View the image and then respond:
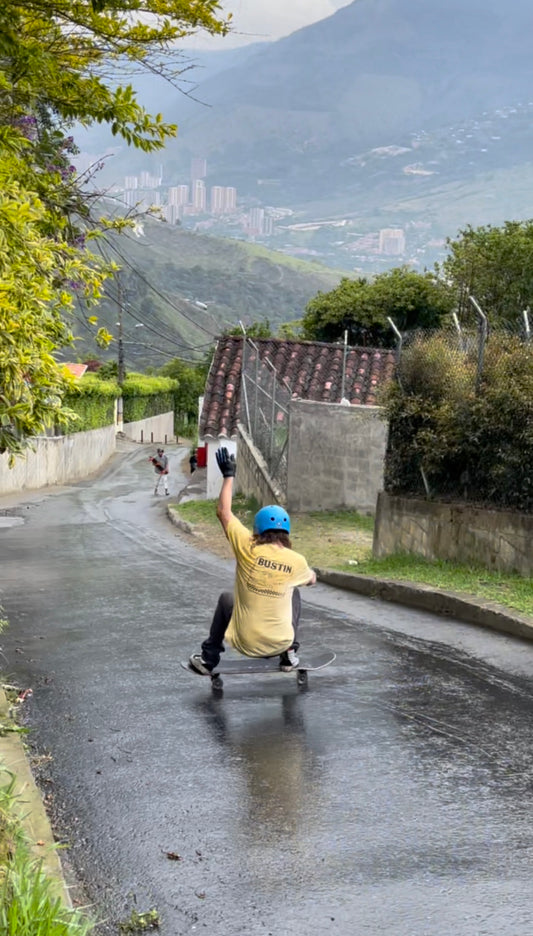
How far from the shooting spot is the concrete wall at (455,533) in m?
13.5

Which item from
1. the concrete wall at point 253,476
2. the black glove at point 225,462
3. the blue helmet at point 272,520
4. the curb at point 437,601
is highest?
the black glove at point 225,462

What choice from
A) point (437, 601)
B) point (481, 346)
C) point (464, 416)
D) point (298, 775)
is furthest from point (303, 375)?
point (298, 775)

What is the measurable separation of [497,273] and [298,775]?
112 ft

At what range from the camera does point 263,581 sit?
8289mm

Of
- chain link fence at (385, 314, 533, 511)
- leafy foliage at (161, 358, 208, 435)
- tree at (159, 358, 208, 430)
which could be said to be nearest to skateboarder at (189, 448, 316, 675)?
chain link fence at (385, 314, 533, 511)

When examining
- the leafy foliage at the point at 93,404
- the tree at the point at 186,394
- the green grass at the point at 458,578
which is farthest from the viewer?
the tree at the point at 186,394

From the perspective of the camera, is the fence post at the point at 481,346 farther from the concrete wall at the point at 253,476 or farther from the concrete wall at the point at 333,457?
the concrete wall at the point at 253,476

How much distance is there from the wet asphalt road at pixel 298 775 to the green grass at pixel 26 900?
1.40 ft

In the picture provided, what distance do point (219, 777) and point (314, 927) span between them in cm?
199

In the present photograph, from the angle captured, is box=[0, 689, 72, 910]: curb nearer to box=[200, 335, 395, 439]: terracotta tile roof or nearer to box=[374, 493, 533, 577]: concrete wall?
box=[374, 493, 533, 577]: concrete wall

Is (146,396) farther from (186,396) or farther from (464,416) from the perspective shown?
(464,416)

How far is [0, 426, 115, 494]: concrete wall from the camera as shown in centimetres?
4056

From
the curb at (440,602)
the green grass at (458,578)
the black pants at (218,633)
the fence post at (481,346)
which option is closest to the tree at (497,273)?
the green grass at (458,578)

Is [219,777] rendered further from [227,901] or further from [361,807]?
[227,901]
